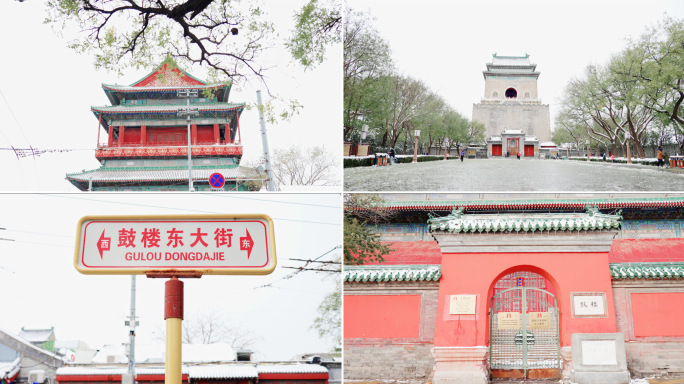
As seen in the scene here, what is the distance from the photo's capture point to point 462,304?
17.1 feet

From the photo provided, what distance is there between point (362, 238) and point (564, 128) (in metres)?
1.94

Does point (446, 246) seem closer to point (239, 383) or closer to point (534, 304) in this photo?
point (534, 304)

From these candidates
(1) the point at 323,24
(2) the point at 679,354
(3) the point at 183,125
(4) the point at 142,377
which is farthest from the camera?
(4) the point at 142,377

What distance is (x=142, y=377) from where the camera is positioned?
27.7 ft

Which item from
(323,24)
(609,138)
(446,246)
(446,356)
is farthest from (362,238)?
(609,138)

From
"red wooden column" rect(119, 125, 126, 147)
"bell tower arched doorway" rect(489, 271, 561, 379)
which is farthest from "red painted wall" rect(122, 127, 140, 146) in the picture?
"bell tower arched doorway" rect(489, 271, 561, 379)

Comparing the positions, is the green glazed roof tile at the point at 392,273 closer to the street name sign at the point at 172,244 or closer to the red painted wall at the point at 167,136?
the red painted wall at the point at 167,136

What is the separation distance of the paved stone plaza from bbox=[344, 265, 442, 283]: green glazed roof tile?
65 cm

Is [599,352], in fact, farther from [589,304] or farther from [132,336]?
[132,336]

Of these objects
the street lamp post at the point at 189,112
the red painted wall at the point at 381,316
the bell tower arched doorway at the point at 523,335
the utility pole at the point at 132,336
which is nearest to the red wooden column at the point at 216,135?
the street lamp post at the point at 189,112

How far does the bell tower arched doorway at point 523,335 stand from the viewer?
5.51m

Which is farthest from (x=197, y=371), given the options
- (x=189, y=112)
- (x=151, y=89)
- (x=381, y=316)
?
(x=381, y=316)

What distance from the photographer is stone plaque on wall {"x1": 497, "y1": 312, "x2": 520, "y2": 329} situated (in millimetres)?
5445

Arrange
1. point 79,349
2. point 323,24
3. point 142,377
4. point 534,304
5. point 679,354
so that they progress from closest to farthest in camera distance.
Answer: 1. point 679,354
2. point 323,24
3. point 534,304
4. point 142,377
5. point 79,349
